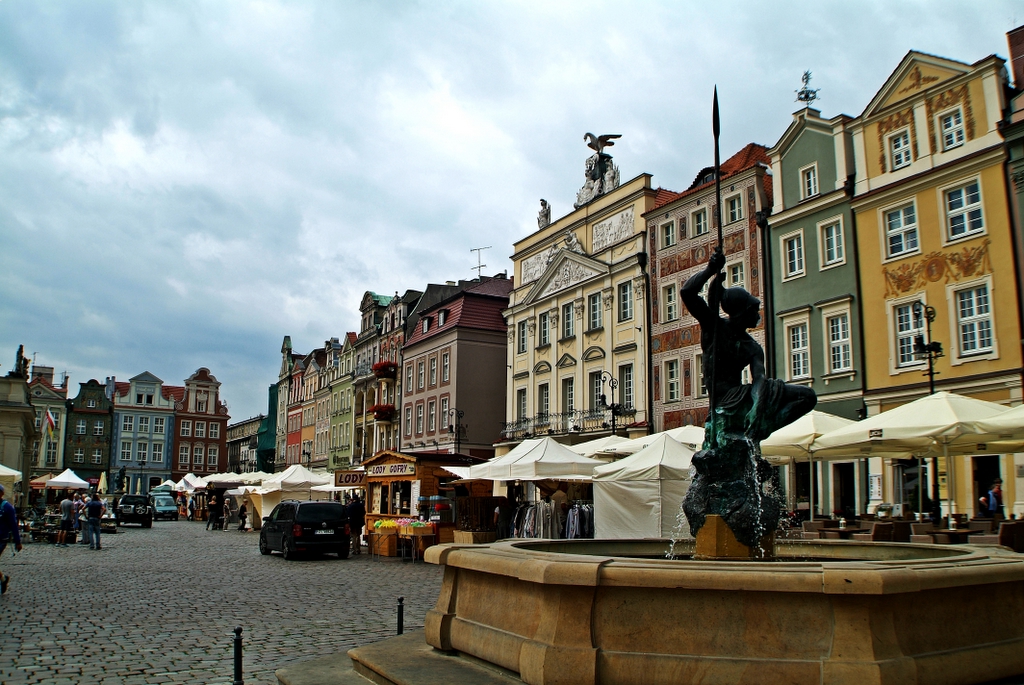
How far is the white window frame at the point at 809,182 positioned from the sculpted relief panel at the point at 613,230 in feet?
27.4

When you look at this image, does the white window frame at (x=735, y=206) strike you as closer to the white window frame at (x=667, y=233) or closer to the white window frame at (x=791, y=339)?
the white window frame at (x=667, y=233)

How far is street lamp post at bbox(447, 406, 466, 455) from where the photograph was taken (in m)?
44.2

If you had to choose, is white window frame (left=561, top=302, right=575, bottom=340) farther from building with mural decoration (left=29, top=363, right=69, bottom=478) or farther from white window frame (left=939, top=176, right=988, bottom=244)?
building with mural decoration (left=29, top=363, right=69, bottom=478)

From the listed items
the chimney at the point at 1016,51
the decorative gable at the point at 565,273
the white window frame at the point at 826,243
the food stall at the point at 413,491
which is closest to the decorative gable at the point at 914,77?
the chimney at the point at 1016,51

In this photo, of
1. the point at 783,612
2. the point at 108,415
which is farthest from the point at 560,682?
the point at 108,415

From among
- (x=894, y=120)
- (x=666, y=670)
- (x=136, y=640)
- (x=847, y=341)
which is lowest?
(x=136, y=640)

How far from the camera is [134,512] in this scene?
45.8m

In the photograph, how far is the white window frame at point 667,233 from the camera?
106ft

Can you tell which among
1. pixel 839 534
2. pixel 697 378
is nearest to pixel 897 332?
pixel 697 378

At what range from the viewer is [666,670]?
17.8 ft

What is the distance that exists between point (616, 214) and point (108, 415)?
240 feet

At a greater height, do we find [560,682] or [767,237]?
[767,237]

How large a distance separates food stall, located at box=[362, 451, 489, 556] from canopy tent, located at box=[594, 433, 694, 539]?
535 centimetres

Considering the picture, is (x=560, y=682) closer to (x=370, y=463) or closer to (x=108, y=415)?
(x=370, y=463)
